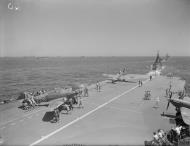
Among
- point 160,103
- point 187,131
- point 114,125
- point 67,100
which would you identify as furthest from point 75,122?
point 160,103

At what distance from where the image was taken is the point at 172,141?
58.8 feet

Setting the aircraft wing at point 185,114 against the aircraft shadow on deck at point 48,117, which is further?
the aircraft shadow on deck at point 48,117

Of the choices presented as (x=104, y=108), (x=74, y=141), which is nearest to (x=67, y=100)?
(x=104, y=108)

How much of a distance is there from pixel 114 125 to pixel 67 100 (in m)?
9.14

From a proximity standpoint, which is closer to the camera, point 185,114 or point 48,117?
point 185,114

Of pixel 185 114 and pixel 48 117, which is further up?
pixel 185 114

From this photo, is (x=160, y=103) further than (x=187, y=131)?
Yes

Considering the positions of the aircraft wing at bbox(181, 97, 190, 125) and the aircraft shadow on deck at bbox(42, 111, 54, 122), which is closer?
the aircraft wing at bbox(181, 97, 190, 125)

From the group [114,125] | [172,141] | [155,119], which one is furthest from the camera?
[155,119]

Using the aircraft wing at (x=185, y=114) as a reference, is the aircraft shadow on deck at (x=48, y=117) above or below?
below

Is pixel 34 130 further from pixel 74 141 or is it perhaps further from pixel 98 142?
pixel 98 142

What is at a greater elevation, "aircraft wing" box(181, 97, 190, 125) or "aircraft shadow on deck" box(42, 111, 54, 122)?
"aircraft wing" box(181, 97, 190, 125)

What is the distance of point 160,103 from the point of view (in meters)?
33.3

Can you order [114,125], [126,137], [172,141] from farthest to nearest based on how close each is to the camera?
[114,125], [126,137], [172,141]
